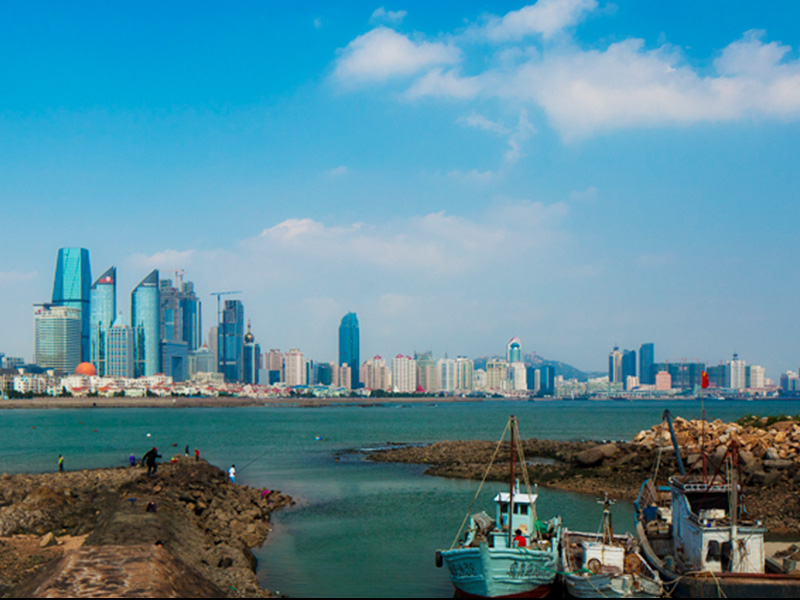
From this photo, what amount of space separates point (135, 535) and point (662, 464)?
32409 mm

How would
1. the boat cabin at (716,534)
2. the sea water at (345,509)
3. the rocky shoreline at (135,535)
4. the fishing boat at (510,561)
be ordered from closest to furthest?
the rocky shoreline at (135,535) < the boat cabin at (716,534) < the fishing boat at (510,561) < the sea water at (345,509)

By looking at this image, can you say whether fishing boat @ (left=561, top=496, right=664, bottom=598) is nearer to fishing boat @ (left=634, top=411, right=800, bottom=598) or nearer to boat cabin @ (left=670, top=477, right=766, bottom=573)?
fishing boat @ (left=634, top=411, right=800, bottom=598)

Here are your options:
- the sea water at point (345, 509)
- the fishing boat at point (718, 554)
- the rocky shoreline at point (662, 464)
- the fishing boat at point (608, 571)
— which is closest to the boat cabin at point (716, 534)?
the fishing boat at point (718, 554)

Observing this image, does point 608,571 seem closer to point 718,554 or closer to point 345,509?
point 718,554

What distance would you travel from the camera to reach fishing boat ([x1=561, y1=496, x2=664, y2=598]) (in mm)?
17719

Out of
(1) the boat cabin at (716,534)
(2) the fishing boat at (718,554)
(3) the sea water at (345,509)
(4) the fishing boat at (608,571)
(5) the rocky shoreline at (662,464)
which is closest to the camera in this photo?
(2) the fishing boat at (718,554)

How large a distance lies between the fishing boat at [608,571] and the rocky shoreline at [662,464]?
9.42 meters

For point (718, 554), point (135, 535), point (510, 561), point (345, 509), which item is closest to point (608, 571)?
point (510, 561)

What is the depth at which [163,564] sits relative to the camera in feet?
53.9

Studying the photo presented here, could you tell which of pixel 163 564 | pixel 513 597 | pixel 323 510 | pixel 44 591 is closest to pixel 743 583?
pixel 513 597

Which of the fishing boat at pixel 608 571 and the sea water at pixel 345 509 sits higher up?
the fishing boat at pixel 608 571

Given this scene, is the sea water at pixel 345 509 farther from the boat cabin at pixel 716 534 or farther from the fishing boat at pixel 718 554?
the boat cabin at pixel 716 534

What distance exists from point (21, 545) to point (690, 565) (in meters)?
20.6

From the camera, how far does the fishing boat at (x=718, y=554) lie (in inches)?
657
